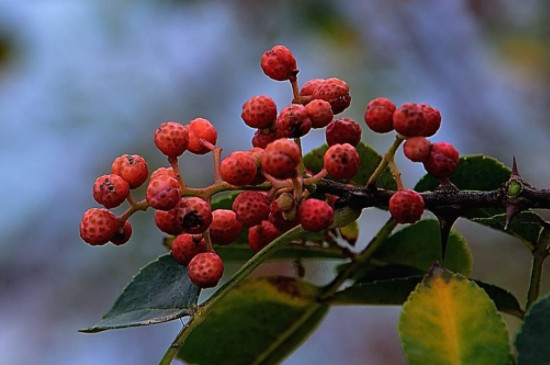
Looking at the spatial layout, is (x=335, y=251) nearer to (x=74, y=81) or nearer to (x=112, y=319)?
(x=112, y=319)

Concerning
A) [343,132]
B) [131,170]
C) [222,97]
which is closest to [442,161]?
[343,132]

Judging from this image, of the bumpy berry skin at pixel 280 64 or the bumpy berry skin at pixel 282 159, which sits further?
the bumpy berry skin at pixel 280 64

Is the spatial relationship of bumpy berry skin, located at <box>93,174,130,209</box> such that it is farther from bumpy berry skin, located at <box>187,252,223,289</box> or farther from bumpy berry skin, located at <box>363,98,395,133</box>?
bumpy berry skin, located at <box>363,98,395,133</box>

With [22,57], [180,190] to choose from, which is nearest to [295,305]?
[180,190]

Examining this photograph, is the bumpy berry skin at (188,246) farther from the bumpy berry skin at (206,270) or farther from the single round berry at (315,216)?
the single round berry at (315,216)

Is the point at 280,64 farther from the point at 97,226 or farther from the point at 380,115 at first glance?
the point at 97,226

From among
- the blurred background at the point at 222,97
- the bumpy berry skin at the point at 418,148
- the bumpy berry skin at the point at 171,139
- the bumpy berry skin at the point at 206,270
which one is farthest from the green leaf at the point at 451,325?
the blurred background at the point at 222,97
